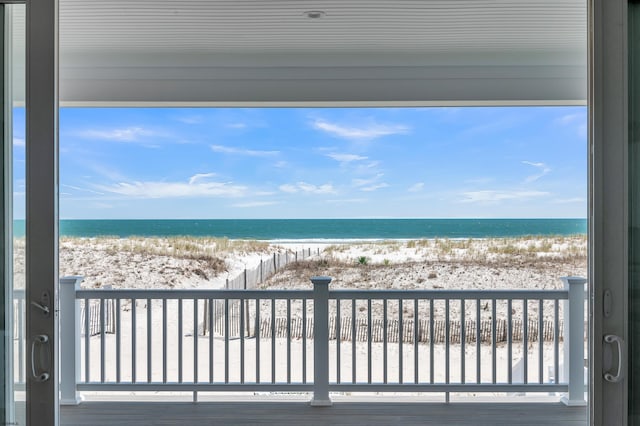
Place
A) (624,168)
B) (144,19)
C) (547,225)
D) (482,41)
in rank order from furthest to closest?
1. (547,225)
2. (482,41)
3. (144,19)
4. (624,168)

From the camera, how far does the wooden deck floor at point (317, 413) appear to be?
127 inches

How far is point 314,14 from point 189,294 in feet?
6.51

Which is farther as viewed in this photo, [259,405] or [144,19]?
[259,405]

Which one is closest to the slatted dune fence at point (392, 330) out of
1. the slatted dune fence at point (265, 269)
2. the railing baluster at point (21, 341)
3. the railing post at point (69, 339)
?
the slatted dune fence at point (265, 269)

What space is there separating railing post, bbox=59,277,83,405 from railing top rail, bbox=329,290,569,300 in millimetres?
1768

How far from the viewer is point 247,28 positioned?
292 centimetres

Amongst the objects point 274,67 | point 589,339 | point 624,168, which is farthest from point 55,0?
point 589,339

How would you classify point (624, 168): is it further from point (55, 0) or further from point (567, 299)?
point (55, 0)

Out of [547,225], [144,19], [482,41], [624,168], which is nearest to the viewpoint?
[624,168]

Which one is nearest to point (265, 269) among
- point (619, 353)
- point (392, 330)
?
point (392, 330)

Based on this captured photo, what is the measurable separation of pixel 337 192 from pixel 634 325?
58.7ft

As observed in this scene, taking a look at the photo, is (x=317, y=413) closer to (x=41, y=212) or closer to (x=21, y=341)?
(x=21, y=341)

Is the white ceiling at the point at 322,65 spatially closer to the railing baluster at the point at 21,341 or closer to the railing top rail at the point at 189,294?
the railing top rail at the point at 189,294

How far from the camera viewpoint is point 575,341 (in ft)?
11.0
